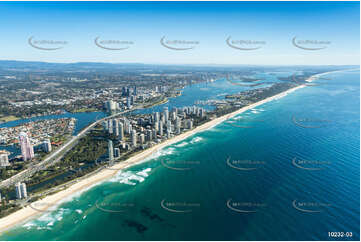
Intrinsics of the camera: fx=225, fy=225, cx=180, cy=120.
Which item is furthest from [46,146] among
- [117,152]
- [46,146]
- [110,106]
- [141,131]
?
[110,106]

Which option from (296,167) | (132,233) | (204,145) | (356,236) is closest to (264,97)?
(204,145)

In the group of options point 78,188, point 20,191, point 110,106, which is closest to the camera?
point 20,191

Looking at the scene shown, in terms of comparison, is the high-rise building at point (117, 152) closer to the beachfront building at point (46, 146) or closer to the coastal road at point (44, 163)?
the coastal road at point (44, 163)

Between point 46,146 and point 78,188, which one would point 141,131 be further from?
point 78,188

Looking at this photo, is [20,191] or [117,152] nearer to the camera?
[20,191]

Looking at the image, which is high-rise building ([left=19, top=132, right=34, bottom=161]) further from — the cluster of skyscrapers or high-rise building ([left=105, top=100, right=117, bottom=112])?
high-rise building ([left=105, top=100, right=117, bottom=112])

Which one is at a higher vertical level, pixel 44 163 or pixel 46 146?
pixel 46 146

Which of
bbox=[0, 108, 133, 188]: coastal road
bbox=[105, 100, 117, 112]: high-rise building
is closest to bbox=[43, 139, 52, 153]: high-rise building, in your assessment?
bbox=[0, 108, 133, 188]: coastal road

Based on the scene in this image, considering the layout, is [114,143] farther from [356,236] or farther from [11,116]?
[11,116]

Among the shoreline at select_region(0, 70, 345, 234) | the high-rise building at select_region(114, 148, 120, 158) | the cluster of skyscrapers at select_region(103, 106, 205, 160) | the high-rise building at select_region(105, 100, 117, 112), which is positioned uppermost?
the high-rise building at select_region(105, 100, 117, 112)
